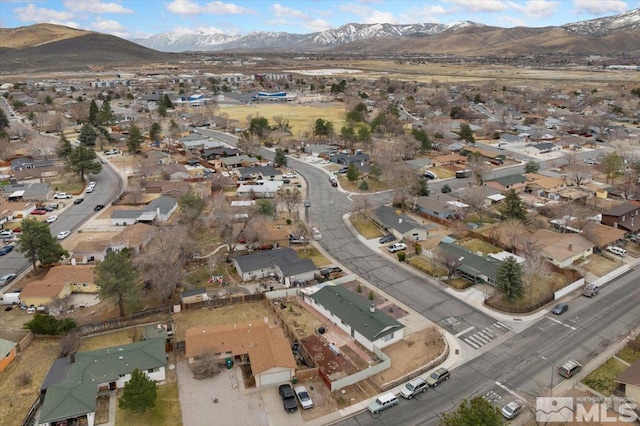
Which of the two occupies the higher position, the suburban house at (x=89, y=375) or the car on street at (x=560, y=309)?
the car on street at (x=560, y=309)

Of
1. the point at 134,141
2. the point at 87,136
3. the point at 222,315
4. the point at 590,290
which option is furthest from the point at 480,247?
the point at 87,136

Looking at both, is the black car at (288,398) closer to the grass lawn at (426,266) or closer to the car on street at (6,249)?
the grass lawn at (426,266)

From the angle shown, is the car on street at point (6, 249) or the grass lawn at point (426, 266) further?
the car on street at point (6, 249)

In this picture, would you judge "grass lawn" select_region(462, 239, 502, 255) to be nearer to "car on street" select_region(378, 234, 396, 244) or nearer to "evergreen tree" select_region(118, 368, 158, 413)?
"car on street" select_region(378, 234, 396, 244)

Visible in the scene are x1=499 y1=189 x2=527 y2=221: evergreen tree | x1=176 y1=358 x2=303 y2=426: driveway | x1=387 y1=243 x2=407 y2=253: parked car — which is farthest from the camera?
x1=499 y1=189 x2=527 y2=221: evergreen tree

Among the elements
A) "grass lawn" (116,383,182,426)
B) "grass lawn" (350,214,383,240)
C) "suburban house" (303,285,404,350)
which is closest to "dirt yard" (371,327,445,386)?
"suburban house" (303,285,404,350)

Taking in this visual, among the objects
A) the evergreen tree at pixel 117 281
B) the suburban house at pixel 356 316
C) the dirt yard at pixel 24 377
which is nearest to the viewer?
the dirt yard at pixel 24 377

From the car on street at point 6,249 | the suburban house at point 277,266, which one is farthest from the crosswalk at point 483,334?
the car on street at point 6,249
